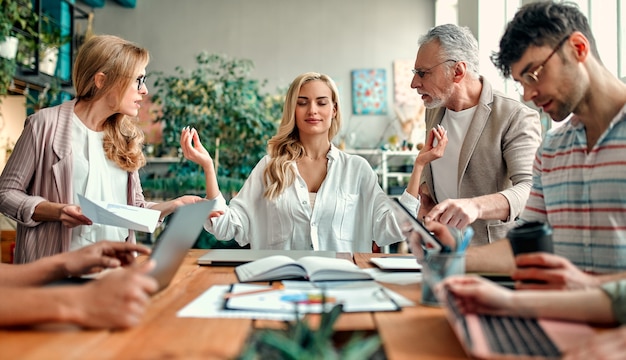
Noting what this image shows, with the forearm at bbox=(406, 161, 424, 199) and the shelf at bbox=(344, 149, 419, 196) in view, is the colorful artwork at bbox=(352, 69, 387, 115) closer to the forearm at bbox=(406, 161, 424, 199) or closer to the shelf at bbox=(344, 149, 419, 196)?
the shelf at bbox=(344, 149, 419, 196)

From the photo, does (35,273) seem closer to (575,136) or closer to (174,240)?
(174,240)

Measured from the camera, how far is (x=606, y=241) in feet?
4.88

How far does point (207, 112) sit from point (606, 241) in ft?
16.4

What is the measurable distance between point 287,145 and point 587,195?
1.60 metres

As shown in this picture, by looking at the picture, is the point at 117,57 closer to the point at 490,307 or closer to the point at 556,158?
the point at 556,158

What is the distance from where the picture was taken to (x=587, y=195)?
154 centimetres

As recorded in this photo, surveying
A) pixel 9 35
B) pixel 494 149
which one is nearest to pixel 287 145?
pixel 494 149

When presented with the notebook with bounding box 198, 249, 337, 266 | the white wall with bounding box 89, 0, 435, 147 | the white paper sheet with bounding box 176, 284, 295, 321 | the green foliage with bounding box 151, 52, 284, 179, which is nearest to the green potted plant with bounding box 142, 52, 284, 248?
the green foliage with bounding box 151, 52, 284, 179

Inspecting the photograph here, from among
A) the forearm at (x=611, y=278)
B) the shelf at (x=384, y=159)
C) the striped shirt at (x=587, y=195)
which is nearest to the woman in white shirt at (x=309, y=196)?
the striped shirt at (x=587, y=195)

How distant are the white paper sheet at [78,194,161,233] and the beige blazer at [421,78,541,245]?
53.7 inches

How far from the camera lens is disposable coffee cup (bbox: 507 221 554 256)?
120 cm

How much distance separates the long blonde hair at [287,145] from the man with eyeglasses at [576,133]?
50.6 inches

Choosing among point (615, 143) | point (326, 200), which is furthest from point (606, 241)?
point (326, 200)

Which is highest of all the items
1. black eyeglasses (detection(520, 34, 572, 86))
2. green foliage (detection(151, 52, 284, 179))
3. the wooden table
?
green foliage (detection(151, 52, 284, 179))
